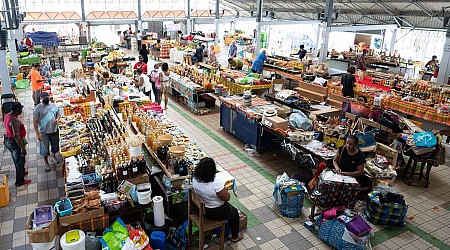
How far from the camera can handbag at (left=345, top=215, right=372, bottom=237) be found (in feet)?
17.6

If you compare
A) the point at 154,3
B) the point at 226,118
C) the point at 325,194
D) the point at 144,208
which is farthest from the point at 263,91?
the point at 154,3

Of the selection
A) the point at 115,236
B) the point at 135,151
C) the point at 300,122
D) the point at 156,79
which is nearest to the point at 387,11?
the point at 156,79

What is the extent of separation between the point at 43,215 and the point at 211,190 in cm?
228

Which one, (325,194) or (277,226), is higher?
(325,194)

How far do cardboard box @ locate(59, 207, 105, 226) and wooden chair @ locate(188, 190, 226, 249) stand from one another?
126 cm

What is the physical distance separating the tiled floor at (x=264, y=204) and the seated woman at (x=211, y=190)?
3.16 feet

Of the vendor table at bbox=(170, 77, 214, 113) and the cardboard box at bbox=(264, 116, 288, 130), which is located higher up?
the cardboard box at bbox=(264, 116, 288, 130)

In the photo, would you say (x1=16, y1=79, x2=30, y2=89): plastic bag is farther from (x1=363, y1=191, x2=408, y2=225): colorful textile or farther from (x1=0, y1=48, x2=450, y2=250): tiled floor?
(x1=363, y1=191, x2=408, y2=225): colorful textile

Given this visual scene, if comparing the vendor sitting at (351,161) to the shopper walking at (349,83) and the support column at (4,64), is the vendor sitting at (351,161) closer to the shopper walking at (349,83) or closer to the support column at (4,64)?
the shopper walking at (349,83)

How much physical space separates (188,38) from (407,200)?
2105 cm

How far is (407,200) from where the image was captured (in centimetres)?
727

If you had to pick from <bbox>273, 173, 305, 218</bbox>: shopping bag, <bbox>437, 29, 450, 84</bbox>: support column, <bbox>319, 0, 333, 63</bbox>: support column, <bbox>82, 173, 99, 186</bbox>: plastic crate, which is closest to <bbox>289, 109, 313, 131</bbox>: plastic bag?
<bbox>273, 173, 305, 218</bbox>: shopping bag

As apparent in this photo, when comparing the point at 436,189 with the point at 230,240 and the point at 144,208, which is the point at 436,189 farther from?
the point at 144,208

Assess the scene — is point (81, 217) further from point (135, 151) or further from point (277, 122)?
point (277, 122)
